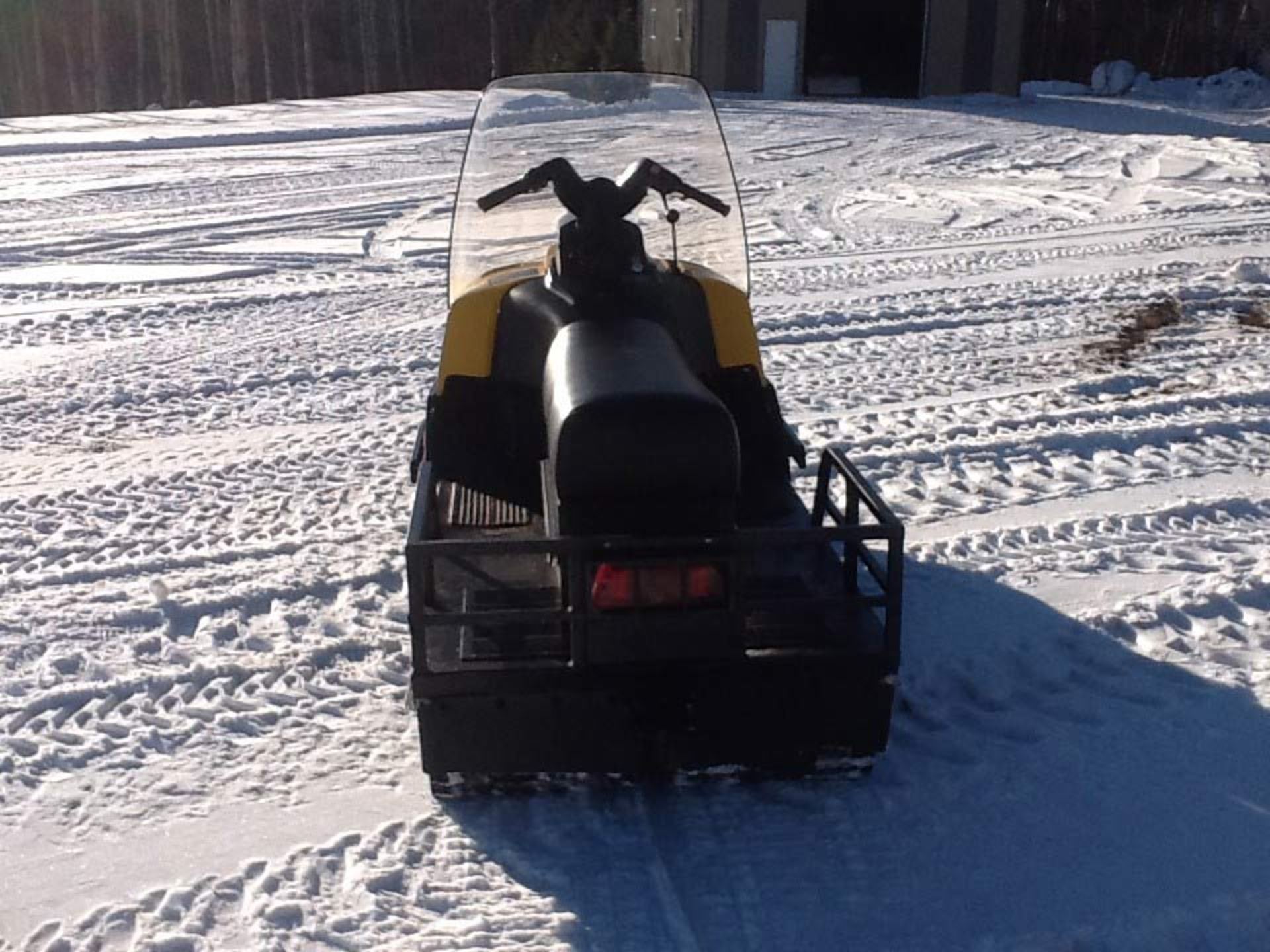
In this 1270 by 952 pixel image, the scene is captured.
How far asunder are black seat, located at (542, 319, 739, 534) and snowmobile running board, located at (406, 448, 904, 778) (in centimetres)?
7

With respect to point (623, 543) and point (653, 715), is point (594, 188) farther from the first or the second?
point (653, 715)

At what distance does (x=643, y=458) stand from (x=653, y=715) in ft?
1.89

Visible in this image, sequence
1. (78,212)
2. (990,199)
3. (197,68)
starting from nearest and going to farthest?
(78,212) → (990,199) → (197,68)

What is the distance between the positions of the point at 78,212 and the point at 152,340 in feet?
12.9

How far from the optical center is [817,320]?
23.8 feet

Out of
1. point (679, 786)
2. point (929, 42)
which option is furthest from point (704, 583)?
point (929, 42)

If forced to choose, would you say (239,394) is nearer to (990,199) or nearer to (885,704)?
(885,704)

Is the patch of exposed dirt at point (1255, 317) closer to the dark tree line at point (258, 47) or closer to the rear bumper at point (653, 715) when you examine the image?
the rear bumper at point (653, 715)

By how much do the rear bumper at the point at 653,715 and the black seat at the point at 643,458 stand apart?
33 centimetres

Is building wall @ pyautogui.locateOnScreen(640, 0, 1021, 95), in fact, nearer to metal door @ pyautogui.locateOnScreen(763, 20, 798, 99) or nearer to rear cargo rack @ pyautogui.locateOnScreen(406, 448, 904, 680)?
metal door @ pyautogui.locateOnScreen(763, 20, 798, 99)

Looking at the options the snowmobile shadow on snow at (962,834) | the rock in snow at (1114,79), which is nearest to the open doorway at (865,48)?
the rock in snow at (1114,79)

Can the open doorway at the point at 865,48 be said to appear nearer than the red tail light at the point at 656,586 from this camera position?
No

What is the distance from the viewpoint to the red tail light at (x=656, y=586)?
2.67 meters

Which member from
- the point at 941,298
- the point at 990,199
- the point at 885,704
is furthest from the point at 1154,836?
the point at 990,199
